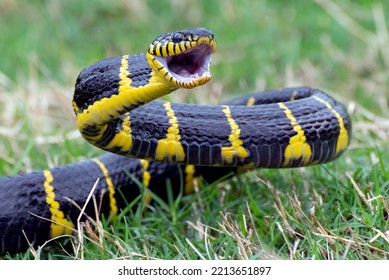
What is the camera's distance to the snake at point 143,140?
3.94m

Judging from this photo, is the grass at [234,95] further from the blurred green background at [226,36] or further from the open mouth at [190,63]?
the open mouth at [190,63]

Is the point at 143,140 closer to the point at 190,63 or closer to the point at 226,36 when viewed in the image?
the point at 190,63

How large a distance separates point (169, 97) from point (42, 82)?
161 centimetres

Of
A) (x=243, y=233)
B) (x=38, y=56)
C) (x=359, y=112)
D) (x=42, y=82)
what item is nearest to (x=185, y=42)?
(x=243, y=233)

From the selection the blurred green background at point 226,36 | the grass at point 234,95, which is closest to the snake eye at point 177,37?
the grass at point 234,95

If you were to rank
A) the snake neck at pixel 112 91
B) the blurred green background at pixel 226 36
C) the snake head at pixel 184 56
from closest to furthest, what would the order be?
the snake head at pixel 184 56 → the snake neck at pixel 112 91 → the blurred green background at pixel 226 36

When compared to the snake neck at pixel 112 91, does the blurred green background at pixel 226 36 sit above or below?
below

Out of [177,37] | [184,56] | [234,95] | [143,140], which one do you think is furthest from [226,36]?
[177,37]

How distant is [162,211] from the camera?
4.66 m

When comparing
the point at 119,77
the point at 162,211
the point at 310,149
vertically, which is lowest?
the point at 162,211

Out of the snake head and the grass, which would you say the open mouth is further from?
the grass

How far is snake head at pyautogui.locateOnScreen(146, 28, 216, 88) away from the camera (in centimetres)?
364

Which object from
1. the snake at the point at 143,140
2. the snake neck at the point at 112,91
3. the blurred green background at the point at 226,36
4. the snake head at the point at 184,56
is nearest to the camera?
the snake head at the point at 184,56

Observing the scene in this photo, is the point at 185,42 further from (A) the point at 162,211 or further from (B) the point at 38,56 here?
(B) the point at 38,56
